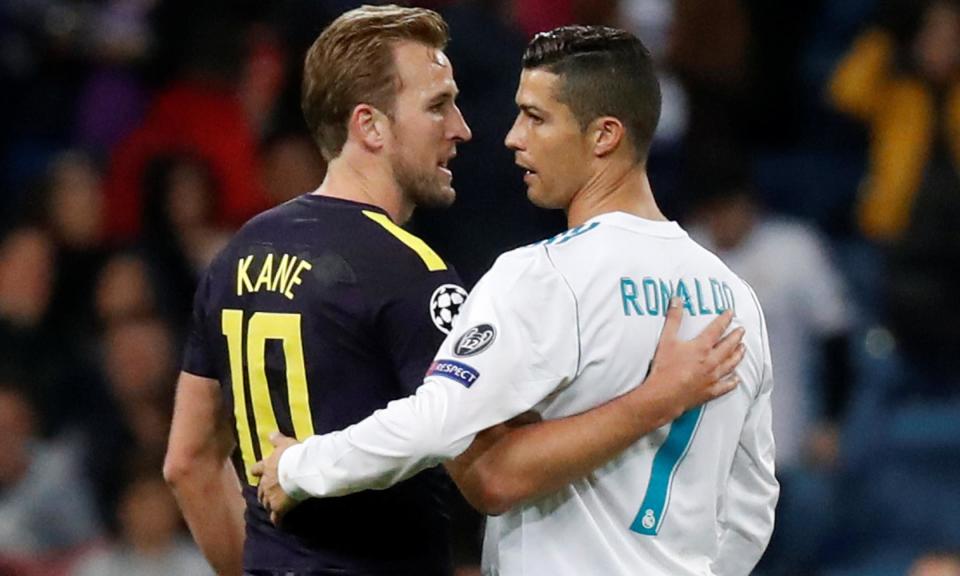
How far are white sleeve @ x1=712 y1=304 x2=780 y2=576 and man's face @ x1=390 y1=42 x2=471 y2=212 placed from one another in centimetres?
88

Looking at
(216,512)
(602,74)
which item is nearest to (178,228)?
(216,512)

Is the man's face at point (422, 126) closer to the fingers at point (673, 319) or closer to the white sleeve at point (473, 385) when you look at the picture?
the white sleeve at point (473, 385)

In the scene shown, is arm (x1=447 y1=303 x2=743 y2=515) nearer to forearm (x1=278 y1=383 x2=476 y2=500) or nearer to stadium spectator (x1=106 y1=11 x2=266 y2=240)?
forearm (x1=278 y1=383 x2=476 y2=500)

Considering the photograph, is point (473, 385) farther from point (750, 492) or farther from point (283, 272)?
point (750, 492)

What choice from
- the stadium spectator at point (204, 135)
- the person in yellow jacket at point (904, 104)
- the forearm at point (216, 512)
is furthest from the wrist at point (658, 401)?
the stadium spectator at point (204, 135)

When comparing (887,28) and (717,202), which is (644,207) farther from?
(887,28)

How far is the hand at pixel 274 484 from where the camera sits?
4320 millimetres

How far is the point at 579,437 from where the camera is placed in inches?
163

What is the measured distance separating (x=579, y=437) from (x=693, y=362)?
1.04 feet

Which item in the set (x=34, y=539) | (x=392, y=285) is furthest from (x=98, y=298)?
(x=392, y=285)

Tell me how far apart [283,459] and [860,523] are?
4.83 metres

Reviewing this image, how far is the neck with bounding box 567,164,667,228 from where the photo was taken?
4.41 metres

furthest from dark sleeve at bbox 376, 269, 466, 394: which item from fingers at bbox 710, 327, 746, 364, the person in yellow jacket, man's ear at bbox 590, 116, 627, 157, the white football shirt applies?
the person in yellow jacket

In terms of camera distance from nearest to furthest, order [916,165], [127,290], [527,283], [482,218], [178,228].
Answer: [527,283] < [482,218] < [127,290] < [178,228] < [916,165]
